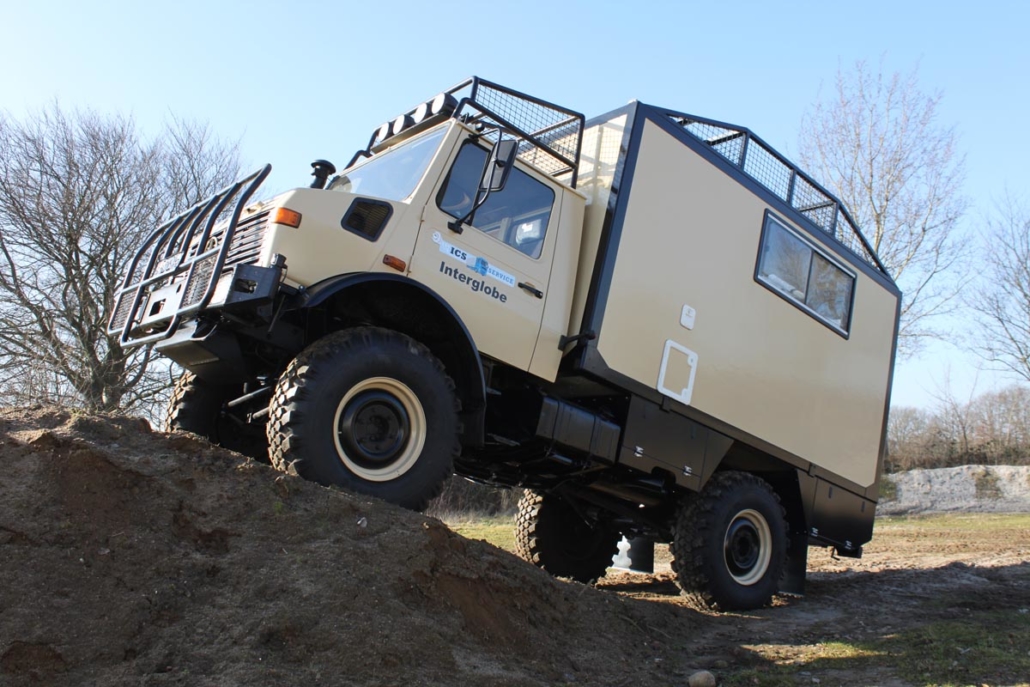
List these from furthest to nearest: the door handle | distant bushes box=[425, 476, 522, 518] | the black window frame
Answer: distant bushes box=[425, 476, 522, 518]
the black window frame
the door handle

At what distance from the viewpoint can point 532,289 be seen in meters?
5.98

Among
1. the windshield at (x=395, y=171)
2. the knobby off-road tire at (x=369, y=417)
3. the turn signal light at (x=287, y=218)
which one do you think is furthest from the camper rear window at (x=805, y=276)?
the turn signal light at (x=287, y=218)

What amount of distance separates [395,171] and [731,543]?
4.13m

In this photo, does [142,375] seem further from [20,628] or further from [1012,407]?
[1012,407]

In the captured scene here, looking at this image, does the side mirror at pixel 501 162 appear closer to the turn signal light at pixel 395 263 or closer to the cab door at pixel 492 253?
the cab door at pixel 492 253

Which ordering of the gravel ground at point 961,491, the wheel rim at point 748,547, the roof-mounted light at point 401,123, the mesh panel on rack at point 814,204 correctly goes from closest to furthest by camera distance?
the roof-mounted light at point 401,123, the wheel rim at point 748,547, the mesh panel on rack at point 814,204, the gravel ground at point 961,491

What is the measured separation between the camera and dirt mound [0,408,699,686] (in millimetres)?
3082

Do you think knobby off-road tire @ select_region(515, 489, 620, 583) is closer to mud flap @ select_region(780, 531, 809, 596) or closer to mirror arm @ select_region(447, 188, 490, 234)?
mud flap @ select_region(780, 531, 809, 596)

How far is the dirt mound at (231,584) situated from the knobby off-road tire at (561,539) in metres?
3.31

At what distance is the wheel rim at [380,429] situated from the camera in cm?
477

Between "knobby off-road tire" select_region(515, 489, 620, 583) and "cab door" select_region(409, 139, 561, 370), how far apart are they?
8.95 ft

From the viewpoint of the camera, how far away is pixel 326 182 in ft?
21.2

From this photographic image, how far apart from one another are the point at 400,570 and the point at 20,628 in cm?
159

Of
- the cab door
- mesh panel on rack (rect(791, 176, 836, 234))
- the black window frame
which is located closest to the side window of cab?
the cab door
